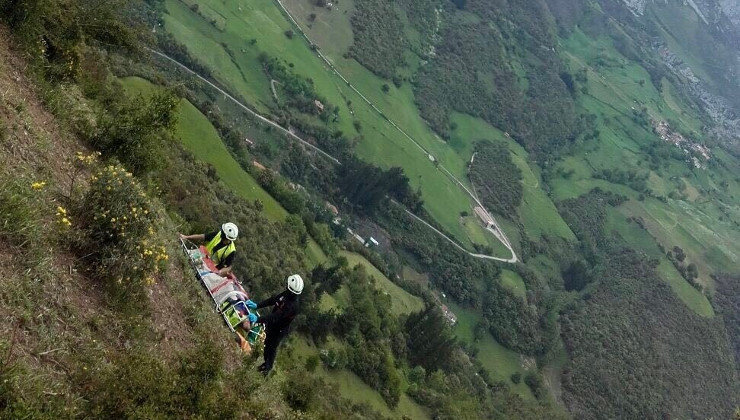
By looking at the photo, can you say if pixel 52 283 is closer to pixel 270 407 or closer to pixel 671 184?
pixel 270 407

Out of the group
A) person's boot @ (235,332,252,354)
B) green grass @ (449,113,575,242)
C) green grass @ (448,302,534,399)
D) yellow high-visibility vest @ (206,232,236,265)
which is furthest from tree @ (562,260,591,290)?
person's boot @ (235,332,252,354)

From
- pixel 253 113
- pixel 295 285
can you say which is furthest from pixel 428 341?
pixel 295 285

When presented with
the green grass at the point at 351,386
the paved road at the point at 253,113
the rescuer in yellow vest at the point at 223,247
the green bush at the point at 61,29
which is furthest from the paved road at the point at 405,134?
the rescuer in yellow vest at the point at 223,247

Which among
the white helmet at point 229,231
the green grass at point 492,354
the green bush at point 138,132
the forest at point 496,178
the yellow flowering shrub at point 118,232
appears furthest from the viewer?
the forest at point 496,178

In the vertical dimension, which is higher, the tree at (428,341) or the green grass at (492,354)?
the tree at (428,341)

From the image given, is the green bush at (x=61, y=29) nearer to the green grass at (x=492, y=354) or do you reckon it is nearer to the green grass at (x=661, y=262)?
the green grass at (x=492, y=354)

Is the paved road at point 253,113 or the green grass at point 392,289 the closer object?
the green grass at point 392,289

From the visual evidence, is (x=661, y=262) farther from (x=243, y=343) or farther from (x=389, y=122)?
(x=243, y=343)
